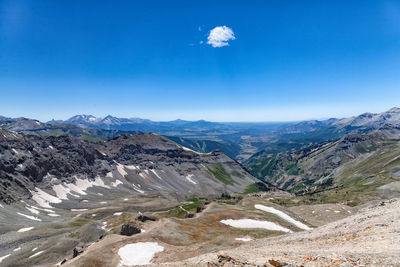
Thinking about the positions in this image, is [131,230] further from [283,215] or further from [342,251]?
[283,215]

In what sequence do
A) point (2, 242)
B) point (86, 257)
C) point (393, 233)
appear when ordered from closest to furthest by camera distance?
1. point (393, 233)
2. point (86, 257)
3. point (2, 242)

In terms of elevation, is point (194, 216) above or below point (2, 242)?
above

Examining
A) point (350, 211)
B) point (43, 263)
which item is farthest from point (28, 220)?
point (350, 211)

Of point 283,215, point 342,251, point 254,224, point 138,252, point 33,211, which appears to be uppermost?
point 342,251

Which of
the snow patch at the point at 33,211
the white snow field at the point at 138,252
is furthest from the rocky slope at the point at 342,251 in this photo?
the snow patch at the point at 33,211

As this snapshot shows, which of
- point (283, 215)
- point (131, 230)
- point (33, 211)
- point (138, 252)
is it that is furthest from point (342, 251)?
point (33, 211)

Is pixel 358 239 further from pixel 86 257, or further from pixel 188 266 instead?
pixel 86 257
